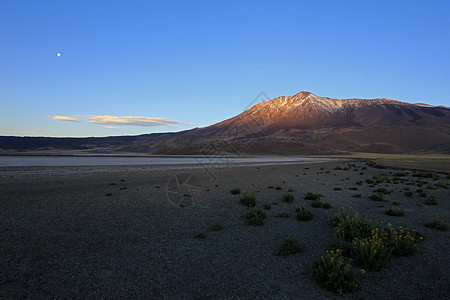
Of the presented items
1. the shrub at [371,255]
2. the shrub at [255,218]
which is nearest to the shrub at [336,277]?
the shrub at [371,255]

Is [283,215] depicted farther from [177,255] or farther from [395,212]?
[177,255]

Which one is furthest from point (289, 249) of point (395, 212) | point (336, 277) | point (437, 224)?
point (395, 212)

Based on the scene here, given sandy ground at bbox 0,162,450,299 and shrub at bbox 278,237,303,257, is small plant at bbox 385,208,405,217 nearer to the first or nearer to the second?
sandy ground at bbox 0,162,450,299

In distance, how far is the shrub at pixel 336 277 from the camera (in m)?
4.74

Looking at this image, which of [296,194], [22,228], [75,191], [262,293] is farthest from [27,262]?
[296,194]

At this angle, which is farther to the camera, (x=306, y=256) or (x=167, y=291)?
(x=306, y=256)

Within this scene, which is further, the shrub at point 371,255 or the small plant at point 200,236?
the small plant at point 200,236

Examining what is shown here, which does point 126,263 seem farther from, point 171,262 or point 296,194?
point 296,194

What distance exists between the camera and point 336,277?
4938mm

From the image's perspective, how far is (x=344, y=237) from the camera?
7312 mm

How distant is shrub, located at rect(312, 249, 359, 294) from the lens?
474 cm

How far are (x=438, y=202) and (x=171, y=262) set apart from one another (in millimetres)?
13381

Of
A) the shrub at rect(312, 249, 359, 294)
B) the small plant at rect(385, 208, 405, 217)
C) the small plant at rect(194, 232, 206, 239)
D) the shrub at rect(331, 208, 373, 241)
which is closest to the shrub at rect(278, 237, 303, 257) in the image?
the shrub at rect(312, 249, 359, 294)

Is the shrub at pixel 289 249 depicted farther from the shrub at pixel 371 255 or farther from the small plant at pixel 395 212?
the small plant at pixel 395 212
